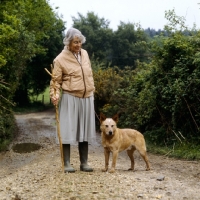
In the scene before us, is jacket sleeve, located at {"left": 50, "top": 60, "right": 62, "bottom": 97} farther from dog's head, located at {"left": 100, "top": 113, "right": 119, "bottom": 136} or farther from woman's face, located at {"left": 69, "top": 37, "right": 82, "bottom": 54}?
dog's head, located at {"left": 100, "top": 113, "right": 119, "bottom": 136}

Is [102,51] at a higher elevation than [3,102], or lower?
higher

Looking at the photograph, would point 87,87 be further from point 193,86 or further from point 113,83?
point 113,83

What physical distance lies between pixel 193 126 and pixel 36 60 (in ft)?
94.8

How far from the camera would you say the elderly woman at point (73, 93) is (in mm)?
7629

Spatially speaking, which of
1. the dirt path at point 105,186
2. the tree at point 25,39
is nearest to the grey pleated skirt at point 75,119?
the dirt path at point 105,186

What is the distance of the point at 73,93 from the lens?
769cm

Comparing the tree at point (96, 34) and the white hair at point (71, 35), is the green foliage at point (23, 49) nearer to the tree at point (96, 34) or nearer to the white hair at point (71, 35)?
the tree at point (96, 34)

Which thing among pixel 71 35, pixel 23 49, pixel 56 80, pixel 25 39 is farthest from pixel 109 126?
pixel 23 49

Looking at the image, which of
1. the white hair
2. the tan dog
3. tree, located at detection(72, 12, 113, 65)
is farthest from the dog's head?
tree, located at detection(72, 12, 113, 65)

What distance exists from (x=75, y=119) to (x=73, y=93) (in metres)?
Result: 0.53

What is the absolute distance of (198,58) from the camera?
1197cm

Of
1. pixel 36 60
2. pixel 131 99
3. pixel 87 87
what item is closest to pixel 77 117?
pixel 87 87

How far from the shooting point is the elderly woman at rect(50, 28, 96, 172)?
25.0ft

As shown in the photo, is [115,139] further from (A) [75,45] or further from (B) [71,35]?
(B) [71,35]
